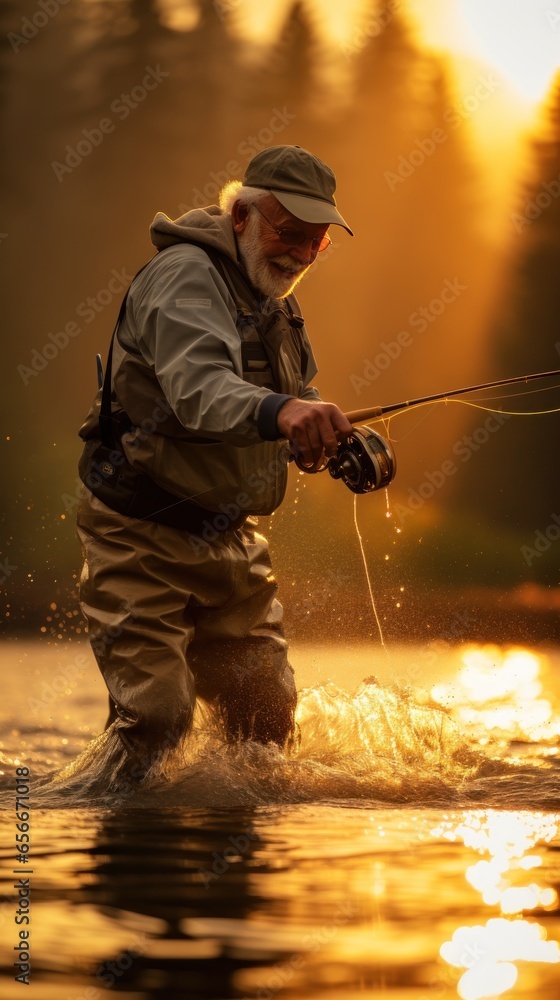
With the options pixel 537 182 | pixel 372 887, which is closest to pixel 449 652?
pixel 372 887

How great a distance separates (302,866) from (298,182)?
5.82 feet

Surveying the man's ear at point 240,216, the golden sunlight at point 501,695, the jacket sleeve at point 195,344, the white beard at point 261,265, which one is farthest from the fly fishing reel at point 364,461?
the golden sunlight at point 501,695

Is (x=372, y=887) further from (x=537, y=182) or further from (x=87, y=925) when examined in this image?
(x=537, y=182)

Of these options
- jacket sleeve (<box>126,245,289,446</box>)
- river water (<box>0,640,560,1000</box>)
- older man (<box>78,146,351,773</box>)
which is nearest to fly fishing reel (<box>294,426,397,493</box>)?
older man (<box>78,146,351,773</box>)

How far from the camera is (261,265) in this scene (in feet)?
12.4

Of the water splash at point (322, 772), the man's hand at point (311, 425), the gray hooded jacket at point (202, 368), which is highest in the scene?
the gray hooded jacket at point (202, 368)

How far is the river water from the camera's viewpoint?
2082mm

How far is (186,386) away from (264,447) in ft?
1.79

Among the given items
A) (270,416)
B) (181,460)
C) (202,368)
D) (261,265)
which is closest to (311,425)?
(270,416)

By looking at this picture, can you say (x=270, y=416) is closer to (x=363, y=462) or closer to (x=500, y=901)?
(x=363, y=462)

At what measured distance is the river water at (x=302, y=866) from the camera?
6.83ft

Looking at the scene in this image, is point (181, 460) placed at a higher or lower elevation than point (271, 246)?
lower

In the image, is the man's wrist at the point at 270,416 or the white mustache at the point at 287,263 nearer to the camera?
the man's wrist at the point at 270,416

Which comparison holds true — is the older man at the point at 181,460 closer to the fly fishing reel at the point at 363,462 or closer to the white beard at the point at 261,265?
the white beard at the point at 261,265
